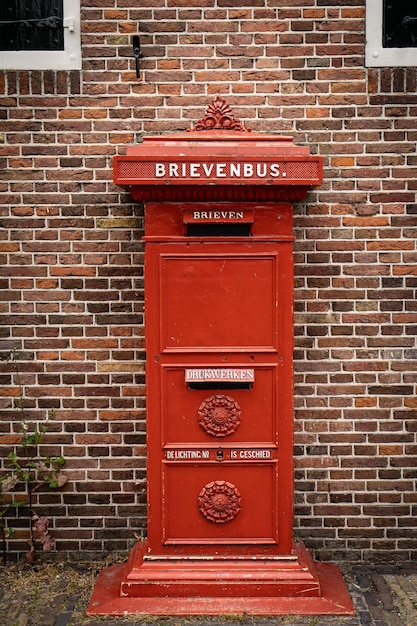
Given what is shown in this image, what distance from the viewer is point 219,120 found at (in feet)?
12.5

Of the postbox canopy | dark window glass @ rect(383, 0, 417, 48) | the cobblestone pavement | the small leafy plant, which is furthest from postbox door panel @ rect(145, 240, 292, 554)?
dark window glass @ rect(383, 0, 417, 48)

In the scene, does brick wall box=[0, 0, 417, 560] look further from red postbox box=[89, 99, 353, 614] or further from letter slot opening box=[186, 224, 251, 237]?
letter slot opening box=[186, 224, 251, 237]

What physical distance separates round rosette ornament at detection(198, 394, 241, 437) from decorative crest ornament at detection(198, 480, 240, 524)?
315mm

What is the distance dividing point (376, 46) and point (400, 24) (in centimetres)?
25

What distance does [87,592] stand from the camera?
154 inches

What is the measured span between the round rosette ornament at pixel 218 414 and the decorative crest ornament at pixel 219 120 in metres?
1.61

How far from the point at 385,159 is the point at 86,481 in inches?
117

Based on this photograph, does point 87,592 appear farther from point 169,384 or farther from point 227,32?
point 227,32

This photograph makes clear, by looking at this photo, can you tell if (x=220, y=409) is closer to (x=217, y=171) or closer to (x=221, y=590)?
(x=221, y=590)

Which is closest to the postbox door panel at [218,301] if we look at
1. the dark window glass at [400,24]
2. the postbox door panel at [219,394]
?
the postbox door panel at [219,394]

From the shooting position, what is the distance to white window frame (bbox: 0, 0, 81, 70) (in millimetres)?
4156

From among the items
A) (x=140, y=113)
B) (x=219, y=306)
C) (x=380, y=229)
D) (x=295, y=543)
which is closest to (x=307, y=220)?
(x=380, y=229)

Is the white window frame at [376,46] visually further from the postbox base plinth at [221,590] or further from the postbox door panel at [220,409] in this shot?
the postbox base plinth at [221,590]

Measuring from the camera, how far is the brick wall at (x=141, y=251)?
164 inches
